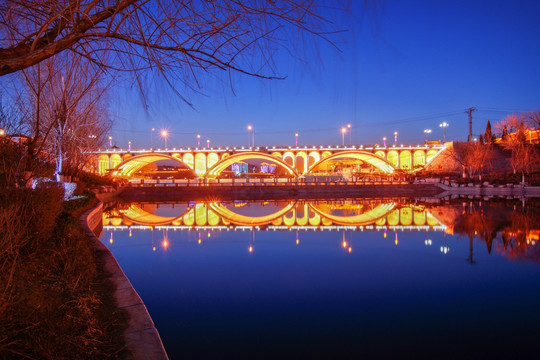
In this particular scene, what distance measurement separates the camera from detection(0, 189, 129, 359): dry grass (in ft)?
8.15

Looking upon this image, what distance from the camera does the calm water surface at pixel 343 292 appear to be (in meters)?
4.26

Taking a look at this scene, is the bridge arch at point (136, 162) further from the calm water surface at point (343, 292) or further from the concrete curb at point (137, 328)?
the concrete curb at point (137, 328)

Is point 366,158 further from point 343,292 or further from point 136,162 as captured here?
point 343,292

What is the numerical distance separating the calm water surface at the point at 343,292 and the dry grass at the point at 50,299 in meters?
0.94

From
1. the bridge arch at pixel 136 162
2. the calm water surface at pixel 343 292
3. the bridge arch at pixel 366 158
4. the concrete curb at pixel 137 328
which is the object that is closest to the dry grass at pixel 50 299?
the concrete curb at pixel 137 328

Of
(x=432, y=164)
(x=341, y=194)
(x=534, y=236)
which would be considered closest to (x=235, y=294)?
(x=534, y=236)

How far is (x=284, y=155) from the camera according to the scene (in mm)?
72875

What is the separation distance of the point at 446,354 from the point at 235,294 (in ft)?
10.0

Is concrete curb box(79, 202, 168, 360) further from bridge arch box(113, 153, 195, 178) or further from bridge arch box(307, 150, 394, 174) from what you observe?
bridge arch box(113, 153, 195, 178)

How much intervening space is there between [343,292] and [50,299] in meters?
4.09

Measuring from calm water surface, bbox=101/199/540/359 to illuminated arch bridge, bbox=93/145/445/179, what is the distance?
190 feet

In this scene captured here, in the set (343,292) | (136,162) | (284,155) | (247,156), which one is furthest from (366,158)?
(343,292)

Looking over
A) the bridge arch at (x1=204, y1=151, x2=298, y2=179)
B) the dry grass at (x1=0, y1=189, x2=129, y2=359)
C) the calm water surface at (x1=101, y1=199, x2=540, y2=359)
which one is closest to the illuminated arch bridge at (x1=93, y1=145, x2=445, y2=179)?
the bridge arch at (x1=204, y1=151, x2=298, y2=179)

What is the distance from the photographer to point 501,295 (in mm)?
5887
